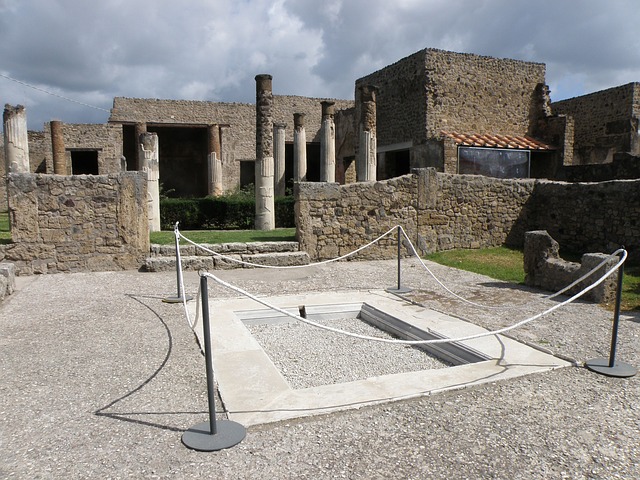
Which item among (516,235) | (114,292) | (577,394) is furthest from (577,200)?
(114,292)

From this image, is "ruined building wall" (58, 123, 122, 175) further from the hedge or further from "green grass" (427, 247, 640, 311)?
"green grass" (427, 247, 640, 311)

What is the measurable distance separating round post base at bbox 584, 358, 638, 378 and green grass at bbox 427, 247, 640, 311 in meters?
2.49

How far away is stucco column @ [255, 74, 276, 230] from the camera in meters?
14.6

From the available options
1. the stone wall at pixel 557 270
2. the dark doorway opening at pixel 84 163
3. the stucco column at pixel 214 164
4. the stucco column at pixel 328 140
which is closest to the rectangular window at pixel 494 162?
the stucco column at pixel 328 140

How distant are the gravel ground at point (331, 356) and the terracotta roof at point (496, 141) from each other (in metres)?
12.2

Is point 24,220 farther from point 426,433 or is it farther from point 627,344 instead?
point 627,344

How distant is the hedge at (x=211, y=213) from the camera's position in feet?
52.2

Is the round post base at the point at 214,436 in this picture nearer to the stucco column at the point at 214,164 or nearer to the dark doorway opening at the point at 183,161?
the stucco column at the point at 214,164

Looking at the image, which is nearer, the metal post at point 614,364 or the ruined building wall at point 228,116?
the metal post at point 614,364

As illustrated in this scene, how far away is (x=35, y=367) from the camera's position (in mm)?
4348

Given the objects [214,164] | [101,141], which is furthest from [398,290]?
[101,141]

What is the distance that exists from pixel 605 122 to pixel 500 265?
46.4 ft

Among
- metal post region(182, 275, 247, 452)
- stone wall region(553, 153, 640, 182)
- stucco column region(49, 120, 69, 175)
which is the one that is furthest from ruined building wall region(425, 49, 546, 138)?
metal post region(182, 275, 247, 452)

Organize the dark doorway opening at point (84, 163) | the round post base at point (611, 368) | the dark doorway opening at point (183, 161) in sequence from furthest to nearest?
1. the dark doorway opening at point (84, 163)
2. the dark doorway opening at point (183, 161)
3. the round post base at point (611, 368)
